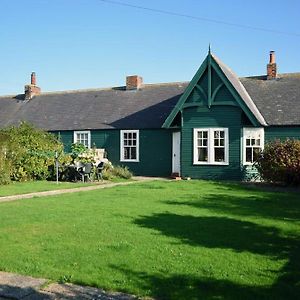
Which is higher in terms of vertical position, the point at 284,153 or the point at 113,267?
the point at 284,153

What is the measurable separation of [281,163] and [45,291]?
16172 mm

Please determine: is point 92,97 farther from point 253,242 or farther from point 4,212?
point 253,242

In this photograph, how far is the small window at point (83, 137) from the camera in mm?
29391

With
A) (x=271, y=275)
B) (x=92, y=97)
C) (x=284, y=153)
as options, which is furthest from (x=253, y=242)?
(x=92, y=97)

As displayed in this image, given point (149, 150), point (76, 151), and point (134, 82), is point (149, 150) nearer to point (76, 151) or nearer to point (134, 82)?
point (76, 151)

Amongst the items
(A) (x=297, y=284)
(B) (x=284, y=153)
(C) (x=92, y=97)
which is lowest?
(A) (x=297, y=284)

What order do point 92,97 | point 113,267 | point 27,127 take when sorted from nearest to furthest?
point 113,267 < point 27,127 < point 92,97

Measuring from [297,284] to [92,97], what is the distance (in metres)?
28.2

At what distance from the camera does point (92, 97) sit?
3297cm

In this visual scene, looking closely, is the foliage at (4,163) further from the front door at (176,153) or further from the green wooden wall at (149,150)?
the front door at (176,153)

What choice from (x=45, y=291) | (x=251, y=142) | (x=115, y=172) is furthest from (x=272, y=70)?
(x=45, y=291)

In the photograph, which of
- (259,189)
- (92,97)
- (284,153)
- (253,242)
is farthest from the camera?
(92,97)

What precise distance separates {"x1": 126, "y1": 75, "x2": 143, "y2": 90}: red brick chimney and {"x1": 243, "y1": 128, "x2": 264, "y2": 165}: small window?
1043 cm

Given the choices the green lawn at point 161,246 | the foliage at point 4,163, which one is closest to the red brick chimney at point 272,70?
the green lawn at point 161,246
